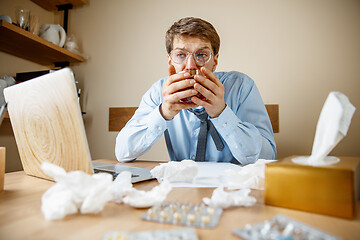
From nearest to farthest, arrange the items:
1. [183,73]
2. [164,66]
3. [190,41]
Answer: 1. [183,73]
2. [190,41]
3. [164,66]

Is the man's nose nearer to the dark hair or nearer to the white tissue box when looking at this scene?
the dark hair

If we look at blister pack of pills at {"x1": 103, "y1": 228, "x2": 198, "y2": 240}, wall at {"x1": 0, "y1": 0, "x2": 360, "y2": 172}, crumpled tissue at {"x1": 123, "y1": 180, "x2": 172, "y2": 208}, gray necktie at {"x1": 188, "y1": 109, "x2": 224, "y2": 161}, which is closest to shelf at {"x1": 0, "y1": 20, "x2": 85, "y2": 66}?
wall at {"x1": 0, "y1": 0, "x2": 360, "y2": 172}

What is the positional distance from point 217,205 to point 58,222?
0.90ft

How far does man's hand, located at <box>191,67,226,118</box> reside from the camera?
0.93m

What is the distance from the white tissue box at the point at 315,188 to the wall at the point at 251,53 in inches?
54.9

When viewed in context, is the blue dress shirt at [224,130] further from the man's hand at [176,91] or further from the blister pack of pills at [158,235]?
the blister pack of pills at [158,235]

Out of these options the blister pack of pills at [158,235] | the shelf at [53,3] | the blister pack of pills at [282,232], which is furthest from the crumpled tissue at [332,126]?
the shelf at [53,3]

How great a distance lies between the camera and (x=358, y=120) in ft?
5.19

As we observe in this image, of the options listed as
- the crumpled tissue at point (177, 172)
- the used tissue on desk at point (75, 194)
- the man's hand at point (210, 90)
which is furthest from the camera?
the man's hand at point (210, 90)

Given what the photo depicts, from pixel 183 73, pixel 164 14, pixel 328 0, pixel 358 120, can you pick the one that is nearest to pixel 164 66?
pixel 164 14

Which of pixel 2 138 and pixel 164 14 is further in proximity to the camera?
pixel 164 14

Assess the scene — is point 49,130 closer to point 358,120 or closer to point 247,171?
point 247,171

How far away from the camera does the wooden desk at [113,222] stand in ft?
1.10

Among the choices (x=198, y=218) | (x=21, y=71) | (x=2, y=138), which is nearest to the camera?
(x=198, y=218)
